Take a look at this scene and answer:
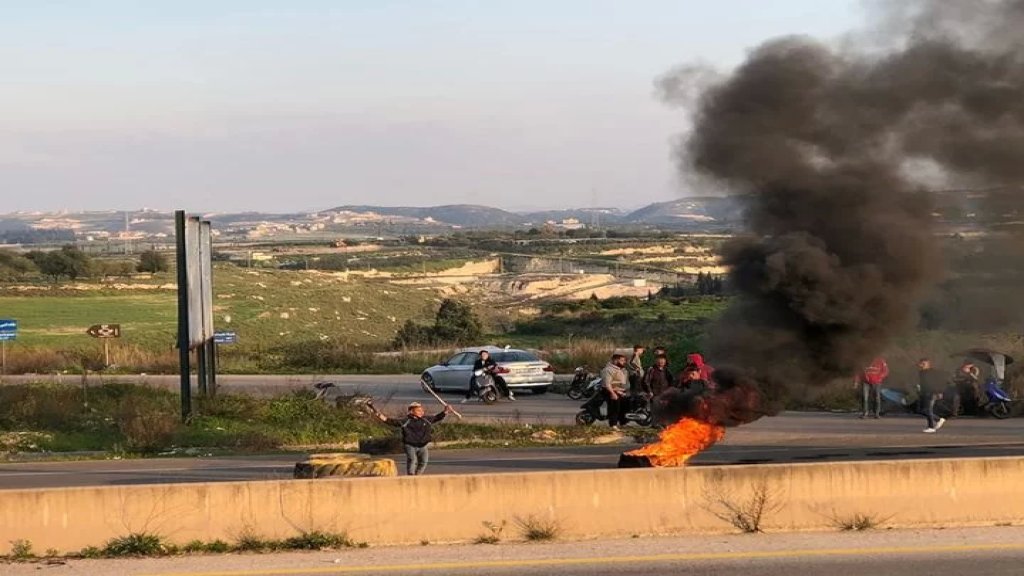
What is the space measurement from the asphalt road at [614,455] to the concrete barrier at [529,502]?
4.93m

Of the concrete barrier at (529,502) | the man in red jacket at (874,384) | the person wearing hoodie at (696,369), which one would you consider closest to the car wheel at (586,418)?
the person wearing hoodie at (696,369)

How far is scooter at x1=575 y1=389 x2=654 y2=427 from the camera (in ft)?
70.9

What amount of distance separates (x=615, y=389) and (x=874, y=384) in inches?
196

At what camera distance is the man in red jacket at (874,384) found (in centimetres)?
2238

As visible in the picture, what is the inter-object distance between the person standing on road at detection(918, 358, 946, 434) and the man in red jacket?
3.68 feet

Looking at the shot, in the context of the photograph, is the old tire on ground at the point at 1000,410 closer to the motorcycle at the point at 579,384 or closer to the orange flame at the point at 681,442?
the motorcycle at the point at 579,384

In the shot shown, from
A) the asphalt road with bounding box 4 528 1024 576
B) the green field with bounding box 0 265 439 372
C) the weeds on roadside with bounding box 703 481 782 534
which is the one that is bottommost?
A: the green field with bounding box 0 265 439 372

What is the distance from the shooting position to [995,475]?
11.6 m

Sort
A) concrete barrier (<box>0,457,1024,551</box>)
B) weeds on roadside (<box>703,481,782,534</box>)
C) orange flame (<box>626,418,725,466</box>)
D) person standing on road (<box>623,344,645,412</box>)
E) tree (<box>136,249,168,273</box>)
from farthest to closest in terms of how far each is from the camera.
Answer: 1. tree (<box>136,249,168,273</box>)
2. person standing on road (<box>623,344,645,412</box>)
3. orange flame (<box>626,418,725,466</box>)
4. weeds on roadside (<box>703,481,782,534</box>)
5. concrete barrier (<box>0,457,1024,551</box>)

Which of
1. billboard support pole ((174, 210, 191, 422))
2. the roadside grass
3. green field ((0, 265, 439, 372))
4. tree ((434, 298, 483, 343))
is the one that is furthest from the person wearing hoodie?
tree ((434, 298, 483, 343))

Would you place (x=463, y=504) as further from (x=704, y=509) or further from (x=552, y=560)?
(x=704, y=509)

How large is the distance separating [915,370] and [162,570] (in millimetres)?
17821

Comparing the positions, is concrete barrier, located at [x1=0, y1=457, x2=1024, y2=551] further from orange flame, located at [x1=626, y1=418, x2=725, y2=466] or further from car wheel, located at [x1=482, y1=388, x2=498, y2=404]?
car wheel, located at [x1=482, y1=388, x2=498, y2=404]

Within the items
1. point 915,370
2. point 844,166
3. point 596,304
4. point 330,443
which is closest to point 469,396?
point 330,443
